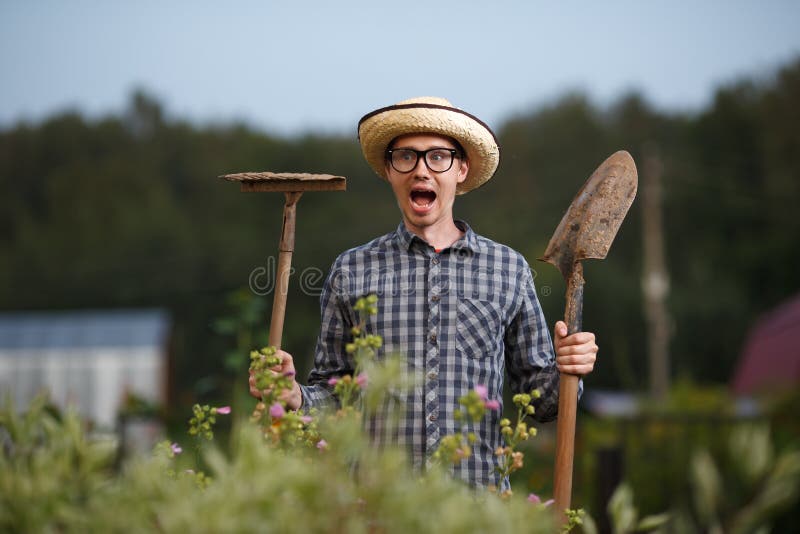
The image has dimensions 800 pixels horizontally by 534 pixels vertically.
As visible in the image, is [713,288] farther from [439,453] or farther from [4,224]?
[439,453]

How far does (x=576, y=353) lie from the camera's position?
227 cm

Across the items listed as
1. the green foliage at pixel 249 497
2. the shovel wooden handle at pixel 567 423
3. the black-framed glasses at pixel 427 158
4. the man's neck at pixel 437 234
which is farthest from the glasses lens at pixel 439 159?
the green foliage at pixel 249 497

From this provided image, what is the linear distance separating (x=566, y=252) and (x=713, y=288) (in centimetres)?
3051

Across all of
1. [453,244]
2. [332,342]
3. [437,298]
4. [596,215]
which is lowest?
[332,342]

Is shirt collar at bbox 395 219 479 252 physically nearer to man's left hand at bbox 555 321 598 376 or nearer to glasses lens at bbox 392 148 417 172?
glasses lens at bbox 392 148 417 172

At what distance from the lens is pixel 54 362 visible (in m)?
14.7

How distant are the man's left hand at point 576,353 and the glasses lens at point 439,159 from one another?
1.75ft

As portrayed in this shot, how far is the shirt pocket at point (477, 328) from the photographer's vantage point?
242cm

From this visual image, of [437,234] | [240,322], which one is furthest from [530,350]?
[240,322]

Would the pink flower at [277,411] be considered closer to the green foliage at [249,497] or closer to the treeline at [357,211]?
the green foliage at [249,497]

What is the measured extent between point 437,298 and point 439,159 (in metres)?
0.37

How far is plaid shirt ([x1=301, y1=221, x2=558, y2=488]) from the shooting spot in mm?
2363

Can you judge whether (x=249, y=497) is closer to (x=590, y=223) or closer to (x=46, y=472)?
(x=46, y=472)

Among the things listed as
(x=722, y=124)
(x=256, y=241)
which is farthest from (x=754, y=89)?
(x=256, y=241)
